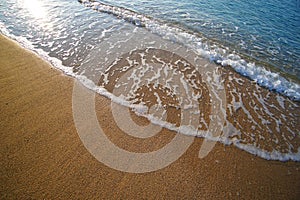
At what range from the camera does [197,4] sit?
31.7ft

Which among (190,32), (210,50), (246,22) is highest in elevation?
(246,22)

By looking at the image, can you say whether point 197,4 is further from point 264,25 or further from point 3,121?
point 3,121

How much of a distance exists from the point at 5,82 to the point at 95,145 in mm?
2852

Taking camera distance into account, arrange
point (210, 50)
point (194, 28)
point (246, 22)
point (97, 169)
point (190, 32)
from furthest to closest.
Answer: point (246, 22)
point (194, 28)
point (190, 32)
point (210, 50)
point (97, 169)

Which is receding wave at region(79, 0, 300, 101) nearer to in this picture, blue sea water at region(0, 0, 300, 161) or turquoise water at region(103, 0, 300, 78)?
blue sea water at region(0, 0, 300, 161)

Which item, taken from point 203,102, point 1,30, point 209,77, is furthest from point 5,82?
point 209,77

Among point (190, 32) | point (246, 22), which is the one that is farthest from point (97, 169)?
point (246, 22)

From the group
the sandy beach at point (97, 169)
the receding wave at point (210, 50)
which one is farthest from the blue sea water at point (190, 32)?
the sandy beach at point (97, 169)

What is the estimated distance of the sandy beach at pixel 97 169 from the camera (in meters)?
3.03

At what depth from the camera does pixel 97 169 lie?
3.27m

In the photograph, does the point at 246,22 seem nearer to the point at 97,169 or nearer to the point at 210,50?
the point at 210,50

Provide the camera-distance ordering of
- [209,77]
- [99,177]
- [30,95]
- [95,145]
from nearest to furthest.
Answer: [99,177], [95,145], [30,95], [209,77]

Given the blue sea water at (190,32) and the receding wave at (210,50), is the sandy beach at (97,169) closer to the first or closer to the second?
the blue sea water at (190,32)

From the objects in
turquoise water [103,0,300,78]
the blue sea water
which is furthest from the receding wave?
turquoise water [103,0,300,78]
